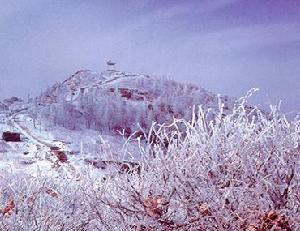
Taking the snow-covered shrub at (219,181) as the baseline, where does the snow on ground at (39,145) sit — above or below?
below

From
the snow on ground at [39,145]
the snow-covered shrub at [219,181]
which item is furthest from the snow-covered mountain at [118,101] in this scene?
the snow-covered shrub at [219,181]

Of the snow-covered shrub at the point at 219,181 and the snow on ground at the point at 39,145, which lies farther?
the snow on ground at the point at 39,145

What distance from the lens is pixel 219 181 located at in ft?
31.9

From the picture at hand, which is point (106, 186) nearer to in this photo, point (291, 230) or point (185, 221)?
point (185, 221)

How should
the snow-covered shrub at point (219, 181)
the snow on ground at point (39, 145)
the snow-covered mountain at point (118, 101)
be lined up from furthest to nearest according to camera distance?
1. the snow-covered mountain at point (118, 101)
2. the snow on ground at point (39, 145)
3. the snow-covered shrub at point (219, 181)

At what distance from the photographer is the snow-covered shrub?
932 centimetres

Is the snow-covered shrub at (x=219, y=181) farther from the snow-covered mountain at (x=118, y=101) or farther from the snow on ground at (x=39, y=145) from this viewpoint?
Answer: the snow-covered mountain at (x=118, y=101)

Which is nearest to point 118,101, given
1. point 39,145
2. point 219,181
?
point 39,145

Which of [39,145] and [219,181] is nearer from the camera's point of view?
[219,181]

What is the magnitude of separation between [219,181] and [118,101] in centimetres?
12665

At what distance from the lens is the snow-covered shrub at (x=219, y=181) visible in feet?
30.6

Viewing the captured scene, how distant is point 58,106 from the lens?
127m

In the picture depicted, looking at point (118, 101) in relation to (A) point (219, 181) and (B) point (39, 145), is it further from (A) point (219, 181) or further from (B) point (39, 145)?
(A) point (219, 181)

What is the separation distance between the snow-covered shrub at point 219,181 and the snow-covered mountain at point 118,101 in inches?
3598
